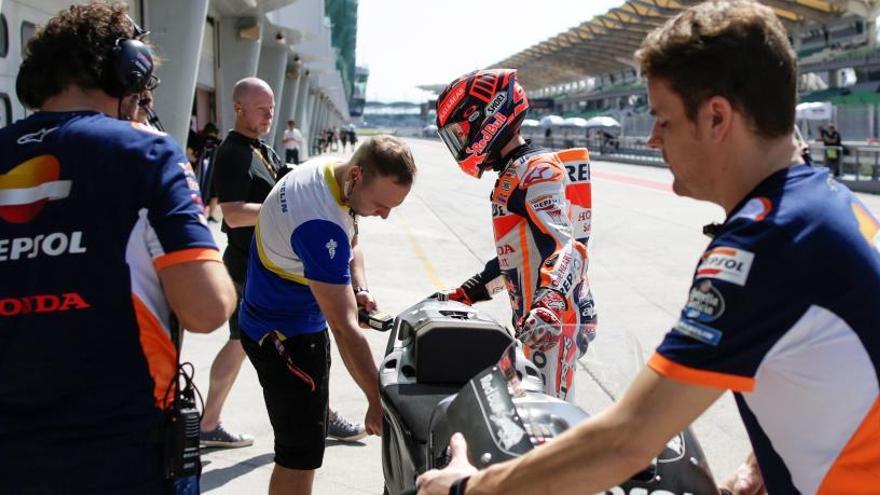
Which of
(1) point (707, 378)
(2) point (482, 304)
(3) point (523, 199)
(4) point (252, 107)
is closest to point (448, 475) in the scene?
(1) point (707, 378)

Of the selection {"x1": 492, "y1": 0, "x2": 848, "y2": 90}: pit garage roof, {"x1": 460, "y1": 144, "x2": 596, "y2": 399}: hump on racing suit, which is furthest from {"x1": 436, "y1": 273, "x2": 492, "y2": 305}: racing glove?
{"x1": 492, "y1": 0, "x2": 848, "y2": 90}: pit garage roof

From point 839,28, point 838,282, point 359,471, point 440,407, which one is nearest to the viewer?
point 838,282

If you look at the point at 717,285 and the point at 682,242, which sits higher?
the point at 717,285

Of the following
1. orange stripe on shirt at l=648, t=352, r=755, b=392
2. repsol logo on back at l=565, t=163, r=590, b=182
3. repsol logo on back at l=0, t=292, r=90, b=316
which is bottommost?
repsol logo on back at l=0, t=292, r=90, b=316

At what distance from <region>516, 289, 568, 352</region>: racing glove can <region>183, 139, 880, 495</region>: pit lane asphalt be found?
194 millimetres

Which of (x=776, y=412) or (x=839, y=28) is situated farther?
(x=839, y=28)

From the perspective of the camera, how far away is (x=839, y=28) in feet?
174

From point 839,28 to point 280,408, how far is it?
56.2 metres

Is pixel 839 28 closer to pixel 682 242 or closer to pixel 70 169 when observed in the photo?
pixel 682 242

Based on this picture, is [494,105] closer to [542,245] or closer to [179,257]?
[542,245]

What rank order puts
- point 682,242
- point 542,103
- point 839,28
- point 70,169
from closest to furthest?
point 70,169, point 682,242, point 839,28, point 542,103

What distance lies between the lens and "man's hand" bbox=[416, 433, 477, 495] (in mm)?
1961

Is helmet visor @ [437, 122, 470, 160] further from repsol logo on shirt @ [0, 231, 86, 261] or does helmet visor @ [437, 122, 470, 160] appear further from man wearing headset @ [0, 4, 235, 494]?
repsol logo on shirt @ [0, 231, 86, 261]

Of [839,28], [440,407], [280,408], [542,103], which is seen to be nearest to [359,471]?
[280,408]
